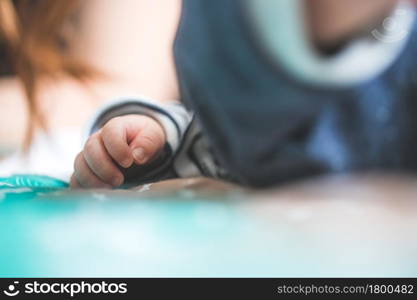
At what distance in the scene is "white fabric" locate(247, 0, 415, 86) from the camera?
0.27 metres

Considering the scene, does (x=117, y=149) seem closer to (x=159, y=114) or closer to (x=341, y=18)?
(x=159, y=114)

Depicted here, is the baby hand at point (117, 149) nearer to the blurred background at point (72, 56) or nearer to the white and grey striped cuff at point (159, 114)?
the white and grey striped cuff at point (159, 114)

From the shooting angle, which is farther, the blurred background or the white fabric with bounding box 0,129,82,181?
the blurred background

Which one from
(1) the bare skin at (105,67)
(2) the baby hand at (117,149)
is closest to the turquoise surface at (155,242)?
(2) the baby hand at (117,149)

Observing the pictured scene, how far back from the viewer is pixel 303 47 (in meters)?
0.28

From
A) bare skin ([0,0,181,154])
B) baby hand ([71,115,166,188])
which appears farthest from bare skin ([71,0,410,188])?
bare skin ([0,0,181,154])

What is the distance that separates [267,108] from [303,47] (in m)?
0.04

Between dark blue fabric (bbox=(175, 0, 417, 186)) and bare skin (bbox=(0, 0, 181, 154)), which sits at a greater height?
bare skin (bbox=(0, 0, 181, 154))

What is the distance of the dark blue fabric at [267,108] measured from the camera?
283 millimetres

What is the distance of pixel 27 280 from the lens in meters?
0.27

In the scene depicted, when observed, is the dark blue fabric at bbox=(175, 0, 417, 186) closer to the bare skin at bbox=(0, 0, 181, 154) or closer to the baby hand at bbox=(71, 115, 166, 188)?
the baby hand at bbox=(71, 115, 166, 188)

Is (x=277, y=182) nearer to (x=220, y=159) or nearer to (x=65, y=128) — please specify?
(x=220, y=159)

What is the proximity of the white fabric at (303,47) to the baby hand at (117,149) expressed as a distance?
82 mm

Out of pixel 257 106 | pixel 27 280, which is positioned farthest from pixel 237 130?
pixel 27 280
